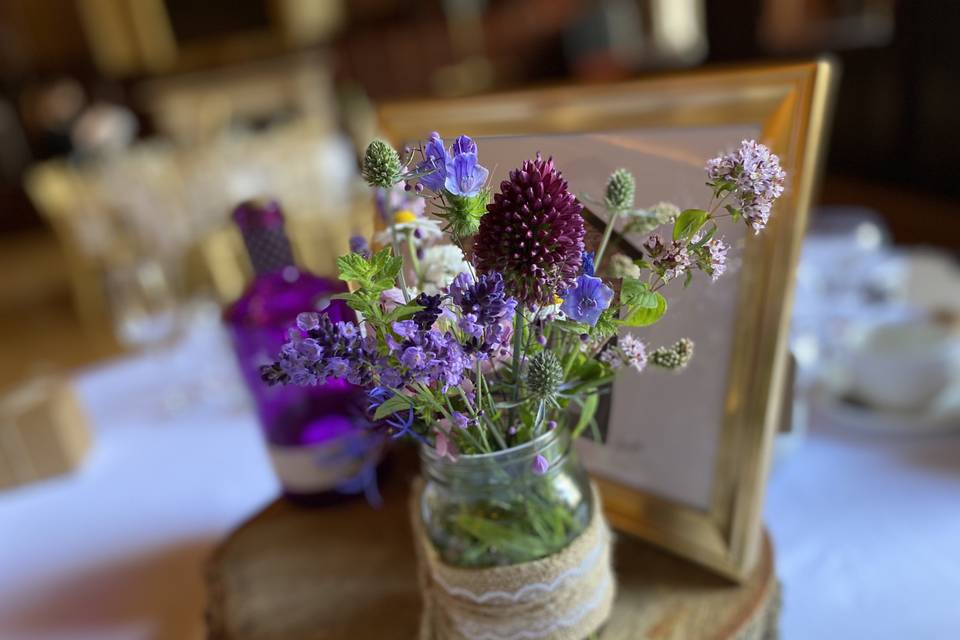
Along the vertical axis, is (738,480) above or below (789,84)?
below

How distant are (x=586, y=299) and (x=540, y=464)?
130 millimetres

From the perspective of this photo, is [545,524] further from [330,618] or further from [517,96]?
[517,96]

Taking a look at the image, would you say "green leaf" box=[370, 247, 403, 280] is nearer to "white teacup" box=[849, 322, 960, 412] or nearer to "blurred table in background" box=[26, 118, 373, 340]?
"white teacup" box=[849, 322, 960, 412]

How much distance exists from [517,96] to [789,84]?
0.25m

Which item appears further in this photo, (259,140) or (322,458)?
(259,140)

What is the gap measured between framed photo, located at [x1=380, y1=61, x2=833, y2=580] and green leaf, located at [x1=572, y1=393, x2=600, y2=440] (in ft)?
0.11

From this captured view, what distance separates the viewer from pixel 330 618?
60 centimetres

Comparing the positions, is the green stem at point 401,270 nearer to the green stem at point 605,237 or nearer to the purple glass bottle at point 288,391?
the green stem at point 605,237

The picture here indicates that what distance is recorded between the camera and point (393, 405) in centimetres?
39

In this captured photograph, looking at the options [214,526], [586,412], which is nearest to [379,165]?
[586,412]

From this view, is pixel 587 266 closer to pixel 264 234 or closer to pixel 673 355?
pixel 673 355

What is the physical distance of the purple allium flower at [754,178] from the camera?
35 centimetres

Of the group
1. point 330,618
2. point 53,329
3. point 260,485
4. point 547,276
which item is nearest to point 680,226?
point 547,276

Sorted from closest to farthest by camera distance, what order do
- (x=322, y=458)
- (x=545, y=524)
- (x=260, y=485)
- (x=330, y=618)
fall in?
(x=545, y=524) → (x=330, y=618) → (x=322, y=458) → (x=260, y=485)
